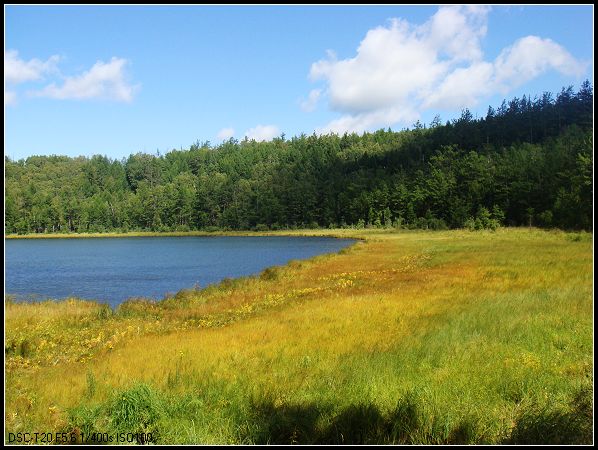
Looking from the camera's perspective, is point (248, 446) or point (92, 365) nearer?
point (248, 446)

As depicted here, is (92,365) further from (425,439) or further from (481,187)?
(481,187)

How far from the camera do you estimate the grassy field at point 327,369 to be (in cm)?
820

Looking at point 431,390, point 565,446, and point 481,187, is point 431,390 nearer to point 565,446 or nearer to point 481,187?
point 565,446

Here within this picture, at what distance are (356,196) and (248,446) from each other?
161 metres

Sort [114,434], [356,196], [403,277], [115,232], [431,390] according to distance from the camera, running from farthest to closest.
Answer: [115,232]
[356,196]
[403,277]
[431,390]
[114,434]

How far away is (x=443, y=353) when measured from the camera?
12031mm

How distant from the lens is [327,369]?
11.5m

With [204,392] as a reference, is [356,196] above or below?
above

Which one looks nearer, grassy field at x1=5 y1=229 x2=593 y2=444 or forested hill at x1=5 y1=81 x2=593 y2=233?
grassy field at x1=5 y1=229 x2=593 y2=444

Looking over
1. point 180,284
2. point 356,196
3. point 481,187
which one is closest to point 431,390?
point 180,284

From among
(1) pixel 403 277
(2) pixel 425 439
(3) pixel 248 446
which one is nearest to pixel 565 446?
(2) pixel 425 439

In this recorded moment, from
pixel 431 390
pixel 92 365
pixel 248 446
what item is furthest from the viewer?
pixel 92 365

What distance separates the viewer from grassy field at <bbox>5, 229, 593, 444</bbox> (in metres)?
8.20

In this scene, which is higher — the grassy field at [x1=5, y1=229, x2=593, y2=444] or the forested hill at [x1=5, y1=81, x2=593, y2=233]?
the forested hill at [x1=5, y1=81, x2=593, y2=233]
